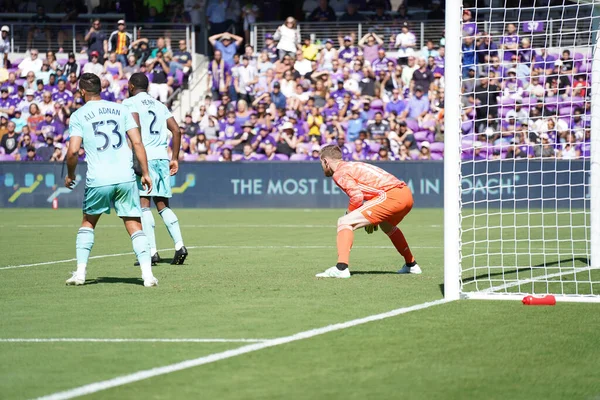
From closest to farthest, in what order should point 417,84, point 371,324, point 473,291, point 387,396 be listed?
point 387,396, point 371,324, point 473,291, point 417,84

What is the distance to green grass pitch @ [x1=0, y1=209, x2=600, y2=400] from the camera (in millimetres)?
5527

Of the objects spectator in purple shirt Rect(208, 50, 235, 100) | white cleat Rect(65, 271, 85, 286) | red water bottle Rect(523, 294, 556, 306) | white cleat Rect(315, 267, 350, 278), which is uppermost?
spectator in purple shirt Rect(208, 50, 235, 100)

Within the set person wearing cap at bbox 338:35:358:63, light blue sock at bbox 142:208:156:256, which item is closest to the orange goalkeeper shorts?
light blue sock at bbox 142:208:156:256

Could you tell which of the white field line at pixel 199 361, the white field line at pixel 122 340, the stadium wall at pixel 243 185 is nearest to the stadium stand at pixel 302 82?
the stadium wall at pixel 243 185

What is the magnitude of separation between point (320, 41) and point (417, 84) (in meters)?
4.03

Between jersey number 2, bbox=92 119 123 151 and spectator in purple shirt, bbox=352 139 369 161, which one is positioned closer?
jersey number 2, bbox=92 119 123 151

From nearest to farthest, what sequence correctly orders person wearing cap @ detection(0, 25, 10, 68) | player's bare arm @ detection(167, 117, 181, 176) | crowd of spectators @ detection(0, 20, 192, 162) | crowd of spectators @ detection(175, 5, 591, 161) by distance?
player's bare arm @ detection(167, 117, 181, 176) → crowd of spectators @ detection(175, 5, 591, 161) → crowd of spectators @ detection(0, 20, 192, 162) → person wearing cap @ detection(0, 25, 10, 68)

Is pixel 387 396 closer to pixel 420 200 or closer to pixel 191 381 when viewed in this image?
pixel 191 381

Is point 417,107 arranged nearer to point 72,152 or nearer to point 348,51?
point 348,51

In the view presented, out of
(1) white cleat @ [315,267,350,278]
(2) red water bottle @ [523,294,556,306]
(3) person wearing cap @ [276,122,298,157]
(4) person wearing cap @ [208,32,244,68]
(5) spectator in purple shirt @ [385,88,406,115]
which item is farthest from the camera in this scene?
(4) person wearing cap @ [208,32,244,68]

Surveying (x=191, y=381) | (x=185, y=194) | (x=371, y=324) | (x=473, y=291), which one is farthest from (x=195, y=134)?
(x=191, y=381)

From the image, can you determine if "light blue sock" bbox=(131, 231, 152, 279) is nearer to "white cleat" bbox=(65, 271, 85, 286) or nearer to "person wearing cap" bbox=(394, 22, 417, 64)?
"white cleat" bbox=(65, 271, 85, 286)

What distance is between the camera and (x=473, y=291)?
977 centimetres

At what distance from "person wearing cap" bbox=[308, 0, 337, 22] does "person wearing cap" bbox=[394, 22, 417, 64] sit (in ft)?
8.62
